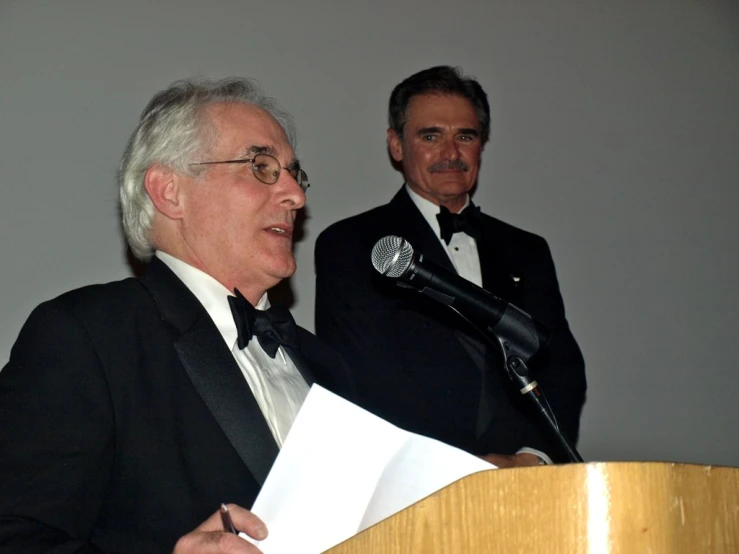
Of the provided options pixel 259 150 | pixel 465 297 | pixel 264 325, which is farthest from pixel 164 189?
pixel 465 297

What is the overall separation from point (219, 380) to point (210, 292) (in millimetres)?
312

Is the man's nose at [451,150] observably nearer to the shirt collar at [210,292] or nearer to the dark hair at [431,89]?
the dark hair at [431,89]

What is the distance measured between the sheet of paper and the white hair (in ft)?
3.19

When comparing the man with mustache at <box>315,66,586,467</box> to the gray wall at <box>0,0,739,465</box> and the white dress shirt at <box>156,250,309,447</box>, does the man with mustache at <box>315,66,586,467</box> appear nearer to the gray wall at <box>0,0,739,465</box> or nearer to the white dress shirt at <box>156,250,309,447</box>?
the gray wall at <box>0,0,739,465</box>

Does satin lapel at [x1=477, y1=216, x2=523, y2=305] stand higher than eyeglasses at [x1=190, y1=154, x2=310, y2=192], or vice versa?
eyeglasses at [x1=190, y1=154, x2=310, y2=192]

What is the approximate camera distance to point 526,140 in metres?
4.12

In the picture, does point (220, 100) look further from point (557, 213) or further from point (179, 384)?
point (557, 213)

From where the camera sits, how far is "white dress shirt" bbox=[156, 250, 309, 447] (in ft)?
7.32

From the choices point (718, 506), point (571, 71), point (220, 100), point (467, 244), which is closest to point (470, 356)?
point (467, 244)

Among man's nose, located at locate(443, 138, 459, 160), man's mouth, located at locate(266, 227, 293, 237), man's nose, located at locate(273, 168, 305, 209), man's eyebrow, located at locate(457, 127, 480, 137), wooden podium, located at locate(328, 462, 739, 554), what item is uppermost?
man's eyebrow, located at locate(457, 127, 480, 137)

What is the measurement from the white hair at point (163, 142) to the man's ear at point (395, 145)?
1248 millimetres

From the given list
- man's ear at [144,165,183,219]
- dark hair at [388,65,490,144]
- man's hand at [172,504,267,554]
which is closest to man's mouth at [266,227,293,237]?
Answer: man's ear at [144,165,183,219]

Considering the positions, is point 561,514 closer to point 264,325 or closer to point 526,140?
point 264,325

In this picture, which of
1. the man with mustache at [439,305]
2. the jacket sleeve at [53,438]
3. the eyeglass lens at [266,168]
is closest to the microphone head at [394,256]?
the jacket sleeve at [53,438]
